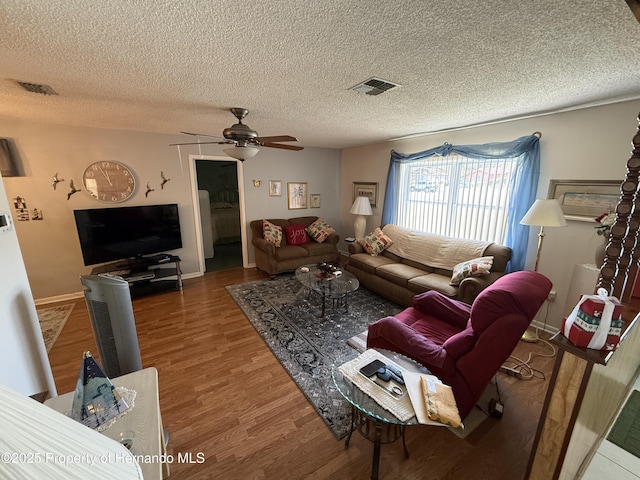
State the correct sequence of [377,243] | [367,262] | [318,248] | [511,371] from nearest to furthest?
[511,371]
[367,262]
[377,243]
[318,248]

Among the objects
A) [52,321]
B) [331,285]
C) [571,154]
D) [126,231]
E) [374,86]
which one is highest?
[374,86]

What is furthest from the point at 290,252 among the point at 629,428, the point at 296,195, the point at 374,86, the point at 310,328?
the point at 629,428

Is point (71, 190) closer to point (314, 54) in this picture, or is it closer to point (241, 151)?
point (241, 151)

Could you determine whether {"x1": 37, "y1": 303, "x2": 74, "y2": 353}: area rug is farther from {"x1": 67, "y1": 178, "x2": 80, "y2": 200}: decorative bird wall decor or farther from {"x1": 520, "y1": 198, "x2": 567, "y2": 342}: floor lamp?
{"x1": 520, "y1": 198, "x2": 567, "y2": 342}: floor lamp

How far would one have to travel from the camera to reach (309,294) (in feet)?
12.0

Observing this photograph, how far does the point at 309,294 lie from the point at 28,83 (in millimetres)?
3280

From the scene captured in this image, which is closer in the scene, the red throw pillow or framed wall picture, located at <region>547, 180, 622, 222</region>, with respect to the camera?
framed wall picture, located at <region>547, 180, 622, 222</region>

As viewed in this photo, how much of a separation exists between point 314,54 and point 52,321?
13.0ft

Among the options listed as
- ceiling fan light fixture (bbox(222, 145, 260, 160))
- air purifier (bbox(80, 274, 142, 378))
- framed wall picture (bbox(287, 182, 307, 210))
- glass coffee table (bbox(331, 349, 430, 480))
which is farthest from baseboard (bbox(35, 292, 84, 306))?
glass coffee table (bbox(331, 349, 430, 480))

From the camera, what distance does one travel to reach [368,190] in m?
5.05

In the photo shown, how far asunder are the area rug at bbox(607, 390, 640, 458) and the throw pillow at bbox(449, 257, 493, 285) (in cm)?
134

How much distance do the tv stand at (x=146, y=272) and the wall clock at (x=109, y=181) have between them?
918 mm

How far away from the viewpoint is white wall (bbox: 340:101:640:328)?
226 centimetres

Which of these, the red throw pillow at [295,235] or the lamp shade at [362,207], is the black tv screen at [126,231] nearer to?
the red throw pillow at [295,235]
